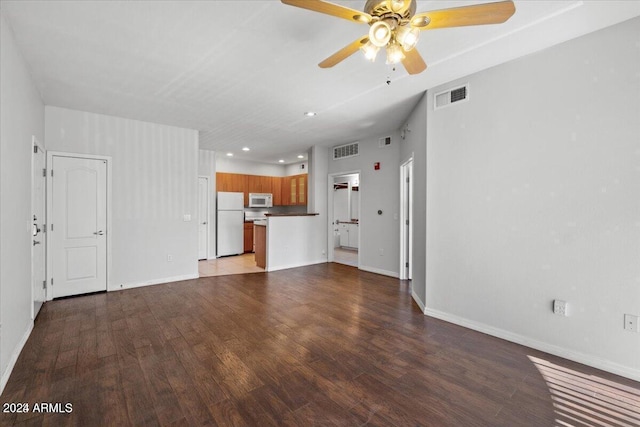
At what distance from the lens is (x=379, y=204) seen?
5727mm

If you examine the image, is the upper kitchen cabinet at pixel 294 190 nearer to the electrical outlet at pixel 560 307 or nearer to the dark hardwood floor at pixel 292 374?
the dark hardwood floor at pixel 292 374

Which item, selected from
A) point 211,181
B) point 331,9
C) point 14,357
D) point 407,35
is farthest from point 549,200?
point 211,181

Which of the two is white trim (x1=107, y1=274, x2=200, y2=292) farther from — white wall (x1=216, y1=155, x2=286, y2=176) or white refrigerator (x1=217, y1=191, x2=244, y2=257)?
white wall (x1=216, y1=155, x2=286, y2=176)

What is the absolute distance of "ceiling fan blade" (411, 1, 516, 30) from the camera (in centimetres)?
153

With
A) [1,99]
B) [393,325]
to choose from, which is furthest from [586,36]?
[1,99]

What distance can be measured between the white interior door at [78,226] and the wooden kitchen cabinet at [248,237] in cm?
392

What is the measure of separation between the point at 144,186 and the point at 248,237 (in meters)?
3.74

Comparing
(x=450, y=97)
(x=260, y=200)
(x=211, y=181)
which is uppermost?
(x=450, y=97)

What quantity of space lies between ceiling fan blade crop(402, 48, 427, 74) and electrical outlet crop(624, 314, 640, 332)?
2.60 meters

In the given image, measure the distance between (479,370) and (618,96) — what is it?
100 inches

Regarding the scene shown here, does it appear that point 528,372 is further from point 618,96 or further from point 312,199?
point 312,199

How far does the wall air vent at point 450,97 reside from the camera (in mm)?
3162

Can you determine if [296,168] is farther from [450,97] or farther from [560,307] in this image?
Result: [560,307]

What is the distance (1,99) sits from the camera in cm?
211
